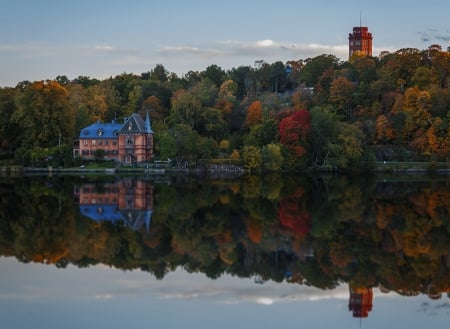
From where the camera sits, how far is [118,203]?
113 feet

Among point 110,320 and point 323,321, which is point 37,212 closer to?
point 110,320

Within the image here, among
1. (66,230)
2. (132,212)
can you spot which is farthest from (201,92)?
(66,230)

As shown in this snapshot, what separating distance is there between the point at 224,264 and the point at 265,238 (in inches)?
168

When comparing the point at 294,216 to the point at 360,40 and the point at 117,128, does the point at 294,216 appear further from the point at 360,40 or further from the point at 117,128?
the point at 360,40

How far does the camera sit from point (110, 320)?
1387 cm

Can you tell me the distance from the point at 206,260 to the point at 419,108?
199 ft

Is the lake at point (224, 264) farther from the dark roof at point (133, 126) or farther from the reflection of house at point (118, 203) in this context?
the dark roof at point (133, 126)

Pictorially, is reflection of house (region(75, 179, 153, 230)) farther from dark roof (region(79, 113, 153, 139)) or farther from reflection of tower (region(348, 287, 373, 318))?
dark roof (region(79, 113, 153, 139))

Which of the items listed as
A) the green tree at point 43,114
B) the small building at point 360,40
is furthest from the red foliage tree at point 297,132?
the small building at point 360,40

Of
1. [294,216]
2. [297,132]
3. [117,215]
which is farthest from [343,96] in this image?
[117,215]

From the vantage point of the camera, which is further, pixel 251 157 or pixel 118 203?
pixel 251 157

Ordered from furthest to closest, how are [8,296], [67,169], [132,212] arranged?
[67,169] → [132,212] → [8,296]

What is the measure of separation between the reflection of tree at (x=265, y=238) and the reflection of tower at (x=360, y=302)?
614mm

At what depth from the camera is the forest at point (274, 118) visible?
68.9m
